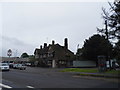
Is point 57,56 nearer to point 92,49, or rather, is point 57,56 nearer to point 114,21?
point 92,49

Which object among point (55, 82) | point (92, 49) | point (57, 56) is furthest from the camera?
point (57, 56)

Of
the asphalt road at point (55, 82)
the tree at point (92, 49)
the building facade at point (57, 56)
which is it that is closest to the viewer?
the asphalt road at point (55, 82)

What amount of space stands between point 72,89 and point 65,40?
6046cm

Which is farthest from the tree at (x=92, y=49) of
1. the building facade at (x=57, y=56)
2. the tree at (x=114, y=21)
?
the tree at (x=114, y=21)

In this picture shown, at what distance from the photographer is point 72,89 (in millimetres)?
11766

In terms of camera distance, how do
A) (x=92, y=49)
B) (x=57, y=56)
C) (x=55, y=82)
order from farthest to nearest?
(x=57, y=56) → (x=92, y=49) → (x=55, y=82)

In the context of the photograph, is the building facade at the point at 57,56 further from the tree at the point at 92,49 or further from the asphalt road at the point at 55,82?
the asphalt road at the point at 55,82

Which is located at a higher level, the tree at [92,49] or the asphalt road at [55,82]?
the tree at [92,49]

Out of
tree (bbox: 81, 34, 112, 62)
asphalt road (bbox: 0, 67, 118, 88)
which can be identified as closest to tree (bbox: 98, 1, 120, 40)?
asphalt road (bbox: 0, 67, 118, 88)

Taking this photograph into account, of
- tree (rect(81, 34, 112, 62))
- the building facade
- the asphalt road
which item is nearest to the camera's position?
the asphalt road

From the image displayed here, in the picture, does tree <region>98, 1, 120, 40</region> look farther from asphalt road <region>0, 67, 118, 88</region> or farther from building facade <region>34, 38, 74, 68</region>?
building facade <region>34, 38, 74, 68</region>

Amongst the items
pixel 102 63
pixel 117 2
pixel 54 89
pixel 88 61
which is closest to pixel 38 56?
pixel 88 61

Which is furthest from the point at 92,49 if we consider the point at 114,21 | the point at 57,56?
the point at 114,21

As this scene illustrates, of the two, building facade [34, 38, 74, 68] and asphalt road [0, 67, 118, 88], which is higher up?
building facade [34, 38, 74, 68]
